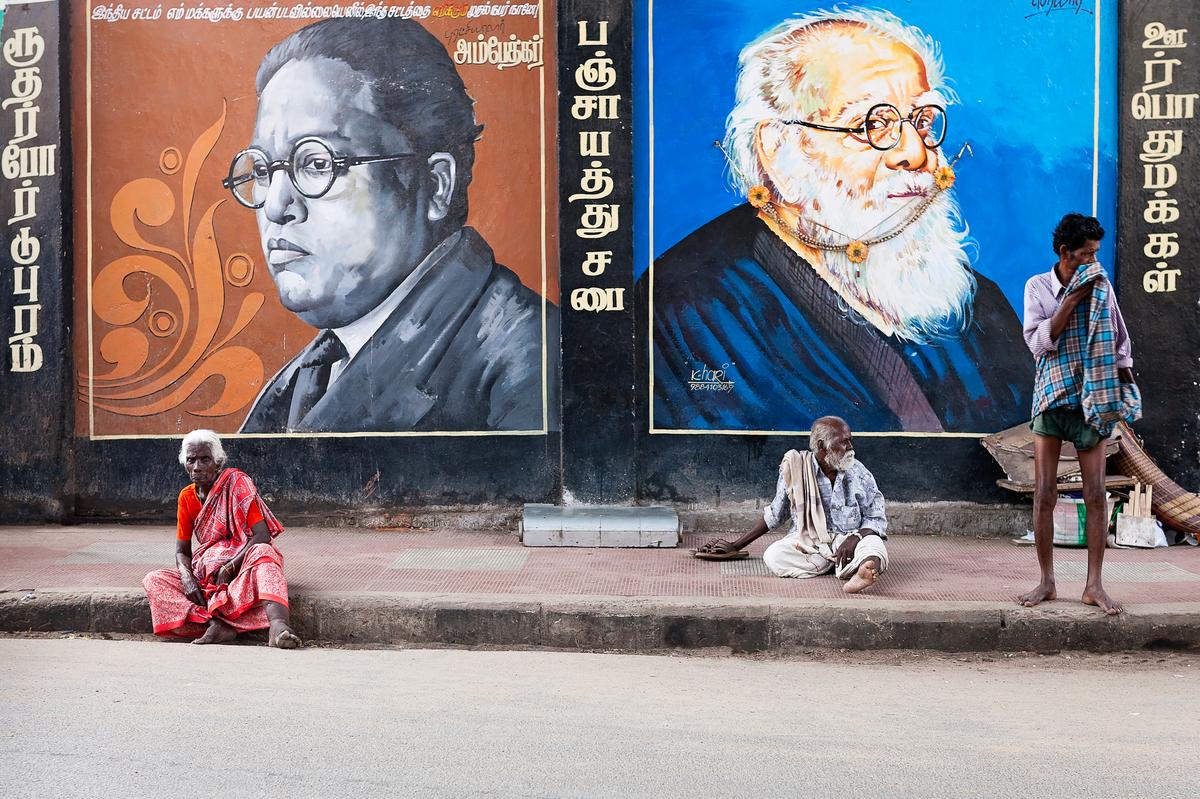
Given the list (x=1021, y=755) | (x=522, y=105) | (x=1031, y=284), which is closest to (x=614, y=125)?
(x=522, y=105)

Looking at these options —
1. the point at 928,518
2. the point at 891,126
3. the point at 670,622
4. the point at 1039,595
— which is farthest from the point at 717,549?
the point at 891,126

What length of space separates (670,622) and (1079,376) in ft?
7.54

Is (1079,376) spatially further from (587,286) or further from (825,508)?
(587,286)

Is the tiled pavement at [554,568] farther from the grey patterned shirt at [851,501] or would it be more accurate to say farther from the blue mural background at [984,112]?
the blue mural background at [984,112]

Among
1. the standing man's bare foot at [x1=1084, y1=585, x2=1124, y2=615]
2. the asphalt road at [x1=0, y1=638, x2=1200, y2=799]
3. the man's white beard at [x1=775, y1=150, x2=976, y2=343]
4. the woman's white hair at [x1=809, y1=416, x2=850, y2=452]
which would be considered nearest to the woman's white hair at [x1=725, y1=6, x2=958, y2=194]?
the man's white beard at [x1=775, y1=150, x2=976, y2=343]

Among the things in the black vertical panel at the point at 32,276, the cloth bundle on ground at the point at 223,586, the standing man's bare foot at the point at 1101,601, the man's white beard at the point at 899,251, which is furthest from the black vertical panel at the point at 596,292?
the black vertical panel at the point at 32,276

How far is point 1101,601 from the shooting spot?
5727mm

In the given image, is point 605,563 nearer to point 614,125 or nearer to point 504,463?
point 504,463

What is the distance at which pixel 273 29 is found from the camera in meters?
8.28

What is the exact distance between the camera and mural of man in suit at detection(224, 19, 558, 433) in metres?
8.27

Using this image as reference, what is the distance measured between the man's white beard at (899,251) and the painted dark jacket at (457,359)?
1.98m

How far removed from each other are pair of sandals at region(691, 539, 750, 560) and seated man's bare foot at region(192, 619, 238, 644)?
277 cm

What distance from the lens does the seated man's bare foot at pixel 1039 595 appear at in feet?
19.1

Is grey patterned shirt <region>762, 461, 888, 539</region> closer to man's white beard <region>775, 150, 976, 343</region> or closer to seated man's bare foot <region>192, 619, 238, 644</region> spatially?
man's white beard <region>775, 150, 976, 343</region>
